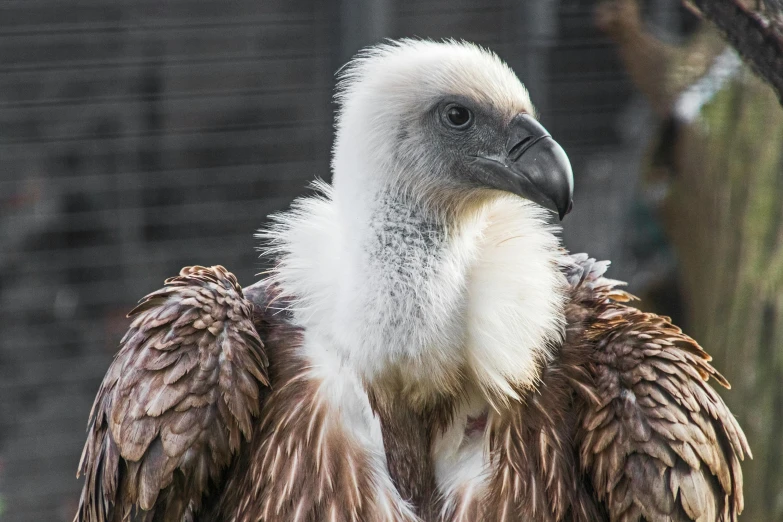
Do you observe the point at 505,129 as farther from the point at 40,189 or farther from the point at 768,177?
the point at 40,189

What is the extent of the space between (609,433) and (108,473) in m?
0.98

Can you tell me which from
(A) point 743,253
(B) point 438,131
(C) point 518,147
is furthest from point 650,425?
(A) point 743,253

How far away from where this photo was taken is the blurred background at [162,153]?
14.5 feet

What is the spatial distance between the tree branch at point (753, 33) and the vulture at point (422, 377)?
1.17 feet

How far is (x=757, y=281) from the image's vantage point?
10.9ft

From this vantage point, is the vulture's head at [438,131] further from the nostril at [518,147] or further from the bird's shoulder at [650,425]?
the bird's shoulder at [650,425]

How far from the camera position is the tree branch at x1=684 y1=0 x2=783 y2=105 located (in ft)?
5.49

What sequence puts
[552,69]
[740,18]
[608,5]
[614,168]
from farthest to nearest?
[614,168] → [552,69] → [608,5] → [740,18]

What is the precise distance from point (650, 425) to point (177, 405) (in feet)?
2.96

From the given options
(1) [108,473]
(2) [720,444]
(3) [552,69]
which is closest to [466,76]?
(2) [720,444]

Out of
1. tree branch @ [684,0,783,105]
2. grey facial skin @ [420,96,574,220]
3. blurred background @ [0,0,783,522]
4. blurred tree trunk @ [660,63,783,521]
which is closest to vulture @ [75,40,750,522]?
grey facial skin @ [420,96,574,220]

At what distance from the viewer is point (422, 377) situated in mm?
1885

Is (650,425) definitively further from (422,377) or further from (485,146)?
(485,146)

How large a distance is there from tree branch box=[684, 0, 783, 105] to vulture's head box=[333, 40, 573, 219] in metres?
0.38
